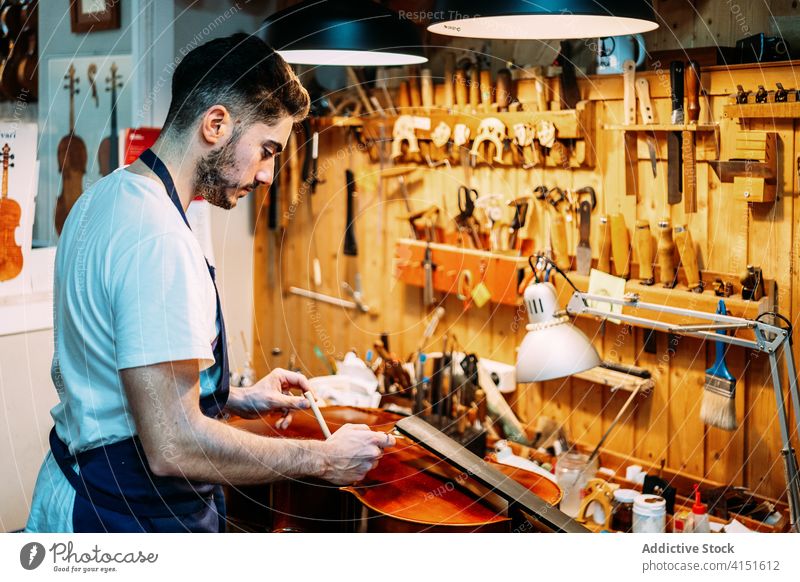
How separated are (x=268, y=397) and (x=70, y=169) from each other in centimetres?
153

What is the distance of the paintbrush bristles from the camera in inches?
95.8

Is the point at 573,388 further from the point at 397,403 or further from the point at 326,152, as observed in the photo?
the point at 326,152

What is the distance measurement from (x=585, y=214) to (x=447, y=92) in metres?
0.78

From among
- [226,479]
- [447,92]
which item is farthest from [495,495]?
[447,92]

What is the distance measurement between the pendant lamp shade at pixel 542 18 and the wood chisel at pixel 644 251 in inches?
32.2

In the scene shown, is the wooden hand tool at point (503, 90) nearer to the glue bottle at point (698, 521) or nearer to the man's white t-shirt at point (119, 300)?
the glue bottle at point (698, 521)

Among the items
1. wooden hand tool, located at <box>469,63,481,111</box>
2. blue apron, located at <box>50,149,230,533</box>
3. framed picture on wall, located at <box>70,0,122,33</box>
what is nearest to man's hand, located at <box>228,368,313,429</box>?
blue apron, located at <box>50,149,230,533</box>

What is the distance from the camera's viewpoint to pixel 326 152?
13.6ft

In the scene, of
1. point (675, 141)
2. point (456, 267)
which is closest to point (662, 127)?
point (675, 141)

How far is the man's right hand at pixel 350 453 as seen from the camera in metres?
1.98

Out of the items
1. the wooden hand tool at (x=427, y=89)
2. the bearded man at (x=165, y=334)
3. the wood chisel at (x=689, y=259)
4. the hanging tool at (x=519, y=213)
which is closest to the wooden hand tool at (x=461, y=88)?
the wooden hand tool at (x=427, y=89)

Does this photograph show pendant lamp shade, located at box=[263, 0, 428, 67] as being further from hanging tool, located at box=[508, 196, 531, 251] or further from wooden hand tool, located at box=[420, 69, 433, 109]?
wooden hand tool, located at box=[420, 69, 433, 109]

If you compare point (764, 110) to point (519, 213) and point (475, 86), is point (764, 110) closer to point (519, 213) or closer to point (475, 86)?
point (519, 213)

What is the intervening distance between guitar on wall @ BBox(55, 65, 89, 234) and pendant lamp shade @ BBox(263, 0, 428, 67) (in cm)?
123
